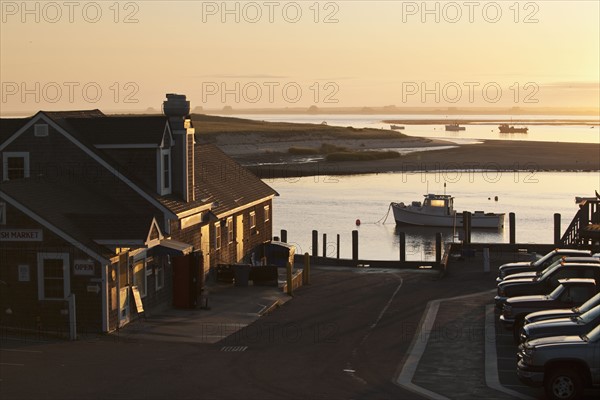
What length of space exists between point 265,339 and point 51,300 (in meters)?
6.25

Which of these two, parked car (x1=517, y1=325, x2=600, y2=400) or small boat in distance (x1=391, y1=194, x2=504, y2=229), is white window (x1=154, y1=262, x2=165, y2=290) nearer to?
parked car (x1=517, y1=325, x2=600, y2=400)

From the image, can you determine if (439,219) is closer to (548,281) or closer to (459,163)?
(548,281)

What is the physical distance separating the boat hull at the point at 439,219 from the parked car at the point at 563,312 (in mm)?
52215

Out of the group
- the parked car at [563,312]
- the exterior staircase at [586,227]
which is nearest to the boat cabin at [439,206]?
the exterior staircase at [586,227]

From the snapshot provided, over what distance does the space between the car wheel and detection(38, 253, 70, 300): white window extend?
Answer: 1442cm

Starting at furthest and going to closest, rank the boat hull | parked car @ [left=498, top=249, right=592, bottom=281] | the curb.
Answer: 1. the boat hull
2. parked car @ [left=498, top=249, right=592, bottom=281]
3. the curb

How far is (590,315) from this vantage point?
21891mm

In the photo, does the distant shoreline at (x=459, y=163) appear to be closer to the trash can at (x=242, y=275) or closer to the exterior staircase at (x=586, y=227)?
the exterior staircase at (x=586, y=227)

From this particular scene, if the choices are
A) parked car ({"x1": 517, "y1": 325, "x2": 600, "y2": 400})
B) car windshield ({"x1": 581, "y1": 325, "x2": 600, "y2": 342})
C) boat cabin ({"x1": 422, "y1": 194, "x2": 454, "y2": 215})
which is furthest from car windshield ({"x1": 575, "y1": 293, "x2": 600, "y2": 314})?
boat cabin ({"x1": 422, "y1": 194, "x2": 454, "y2": 215})

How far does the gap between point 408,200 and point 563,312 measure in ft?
237

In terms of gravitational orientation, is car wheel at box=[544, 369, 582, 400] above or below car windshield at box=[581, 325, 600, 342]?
below

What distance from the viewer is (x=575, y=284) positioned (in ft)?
85.6

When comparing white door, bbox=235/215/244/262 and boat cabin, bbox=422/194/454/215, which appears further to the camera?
boat cabin, bbox=422/194/454/215

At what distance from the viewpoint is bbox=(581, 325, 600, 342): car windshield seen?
20.0 metres
